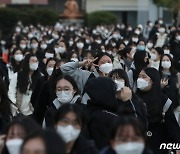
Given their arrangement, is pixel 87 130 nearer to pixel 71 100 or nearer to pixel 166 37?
pixel 71 100

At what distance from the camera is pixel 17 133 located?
17.6 ft

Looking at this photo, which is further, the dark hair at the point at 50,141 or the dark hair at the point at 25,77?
the dark hair at the point at 25,77

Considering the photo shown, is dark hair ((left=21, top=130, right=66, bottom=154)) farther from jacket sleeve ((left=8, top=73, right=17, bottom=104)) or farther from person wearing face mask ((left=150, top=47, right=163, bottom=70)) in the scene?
person wearing face mask ((left=150, top=47, right=163, bottom=70))

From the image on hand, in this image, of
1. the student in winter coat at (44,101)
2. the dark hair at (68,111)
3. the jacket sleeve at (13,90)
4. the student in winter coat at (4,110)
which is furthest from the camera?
the jacket sleeve at (13,90)

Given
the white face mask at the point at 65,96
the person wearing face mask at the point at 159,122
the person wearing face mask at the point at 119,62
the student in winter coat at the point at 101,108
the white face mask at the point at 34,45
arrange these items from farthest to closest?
the white face mask at the point at 34,45, the person wearing face mask at the point at 119,62, the person wearing face mask at the point at 159,122, the white face mask at the point at 65,96, the student in winter coat at the point at 101,108

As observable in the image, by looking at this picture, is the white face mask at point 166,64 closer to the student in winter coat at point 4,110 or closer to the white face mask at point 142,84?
the white face mask at point 142,84

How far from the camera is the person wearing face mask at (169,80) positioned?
10.3 m

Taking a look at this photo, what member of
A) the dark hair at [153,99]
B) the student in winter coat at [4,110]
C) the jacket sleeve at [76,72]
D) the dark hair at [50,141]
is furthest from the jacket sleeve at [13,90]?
the dark hair at [50,141]

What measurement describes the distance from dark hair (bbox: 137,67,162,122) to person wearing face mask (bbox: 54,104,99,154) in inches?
81.7

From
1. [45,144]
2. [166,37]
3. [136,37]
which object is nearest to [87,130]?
[45,144]

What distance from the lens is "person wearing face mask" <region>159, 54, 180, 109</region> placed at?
10300mm

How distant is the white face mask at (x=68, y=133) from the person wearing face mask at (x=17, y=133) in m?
0.22

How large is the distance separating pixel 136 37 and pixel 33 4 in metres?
36.0

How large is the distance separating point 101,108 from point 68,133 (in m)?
1.27
